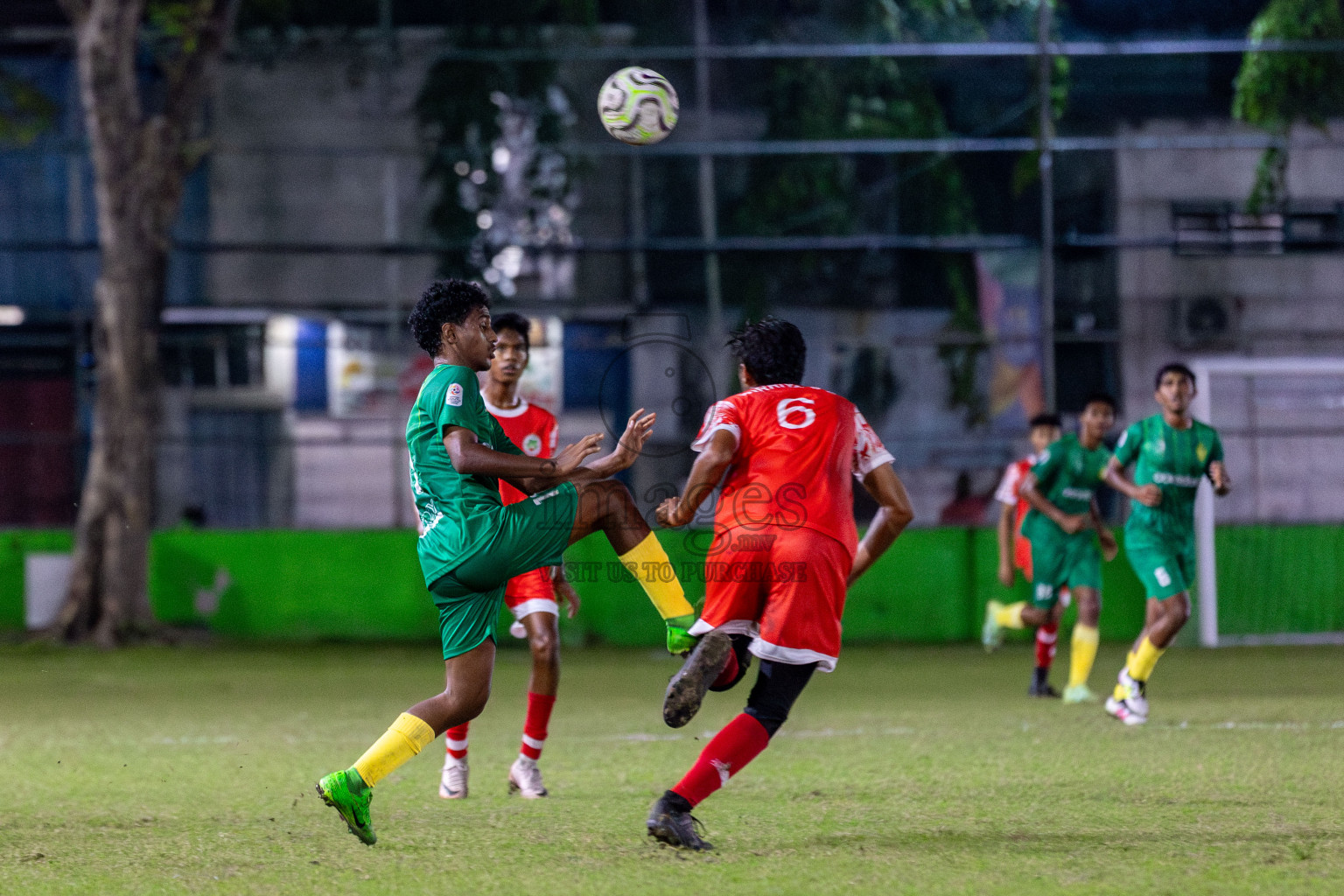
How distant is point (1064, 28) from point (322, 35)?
8.97 metres

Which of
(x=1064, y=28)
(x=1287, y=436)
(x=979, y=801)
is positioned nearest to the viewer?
(x=979, y=801)

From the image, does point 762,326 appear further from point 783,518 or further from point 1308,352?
point 1308,352

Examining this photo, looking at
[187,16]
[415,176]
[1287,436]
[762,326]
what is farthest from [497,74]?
[762,326]

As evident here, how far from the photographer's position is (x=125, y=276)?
49.6 feet

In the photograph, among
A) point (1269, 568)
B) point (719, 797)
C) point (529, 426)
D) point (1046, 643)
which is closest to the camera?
point (719, 797)

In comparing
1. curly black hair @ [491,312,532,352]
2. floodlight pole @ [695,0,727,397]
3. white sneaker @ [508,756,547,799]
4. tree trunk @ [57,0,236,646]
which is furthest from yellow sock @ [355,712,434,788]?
floodlight pole @ [695,0,727,397]

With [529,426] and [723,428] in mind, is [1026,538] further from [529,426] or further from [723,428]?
[723,428]

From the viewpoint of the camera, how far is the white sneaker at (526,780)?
244 inches

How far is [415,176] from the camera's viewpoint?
1888 cm

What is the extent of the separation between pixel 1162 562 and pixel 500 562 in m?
5.00

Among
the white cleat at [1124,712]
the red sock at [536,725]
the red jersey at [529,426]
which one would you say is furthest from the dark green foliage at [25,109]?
the white cleat at [1124,712]

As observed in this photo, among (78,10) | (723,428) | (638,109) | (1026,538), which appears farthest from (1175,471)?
(78,10)

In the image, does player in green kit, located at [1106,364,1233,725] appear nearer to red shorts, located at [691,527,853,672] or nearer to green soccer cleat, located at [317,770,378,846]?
red shorts, located at [691,527,853,672]

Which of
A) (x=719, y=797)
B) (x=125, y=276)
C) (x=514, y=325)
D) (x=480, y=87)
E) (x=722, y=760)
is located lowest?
(x=719, y=797)
